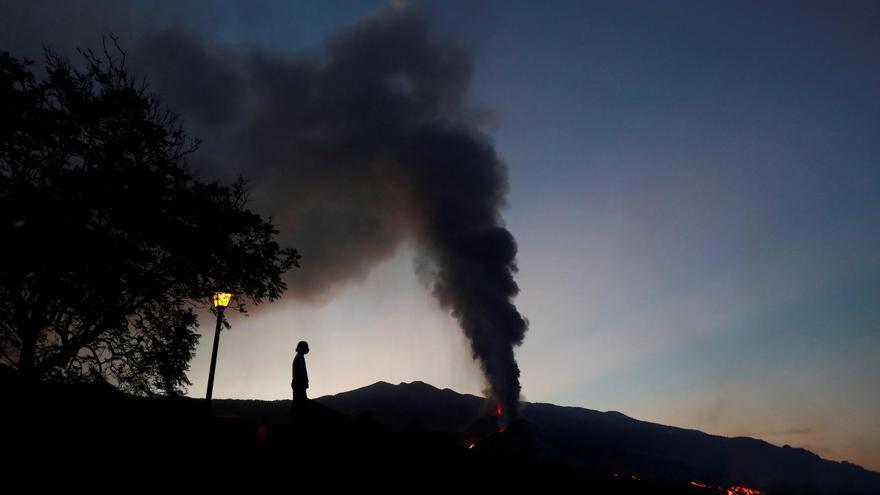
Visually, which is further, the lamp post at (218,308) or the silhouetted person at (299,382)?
the lamp post at (218,308)

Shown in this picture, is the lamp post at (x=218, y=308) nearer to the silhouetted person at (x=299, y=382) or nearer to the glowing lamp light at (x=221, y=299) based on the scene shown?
the glowing lamp light at (x=221, y=299)

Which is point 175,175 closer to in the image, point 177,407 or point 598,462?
point 177,407

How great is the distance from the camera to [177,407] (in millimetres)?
10156

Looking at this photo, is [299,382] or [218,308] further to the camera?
[218,308]

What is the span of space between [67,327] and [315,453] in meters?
9.14

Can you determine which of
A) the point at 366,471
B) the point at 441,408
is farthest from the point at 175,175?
the point at 441,408

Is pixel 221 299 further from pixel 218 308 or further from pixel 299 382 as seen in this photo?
pixel 299 382

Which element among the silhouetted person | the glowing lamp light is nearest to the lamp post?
the glowing lamp light

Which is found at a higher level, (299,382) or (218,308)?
(218,308)

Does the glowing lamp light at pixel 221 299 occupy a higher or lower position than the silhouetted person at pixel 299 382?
higher

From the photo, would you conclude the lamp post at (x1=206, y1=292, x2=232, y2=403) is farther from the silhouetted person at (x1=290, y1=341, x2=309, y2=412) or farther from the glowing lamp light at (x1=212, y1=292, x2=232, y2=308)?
the silhouetted person at (x1=290, y1=341, x2=309, y2=412)

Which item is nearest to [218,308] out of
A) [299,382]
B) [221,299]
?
[221,299]

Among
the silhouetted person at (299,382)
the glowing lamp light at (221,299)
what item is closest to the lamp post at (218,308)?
the glowing lamp light at (221,299)

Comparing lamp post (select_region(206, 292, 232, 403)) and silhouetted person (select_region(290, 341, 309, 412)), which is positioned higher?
lamp post (select_region(206, 292, 232, 403))
